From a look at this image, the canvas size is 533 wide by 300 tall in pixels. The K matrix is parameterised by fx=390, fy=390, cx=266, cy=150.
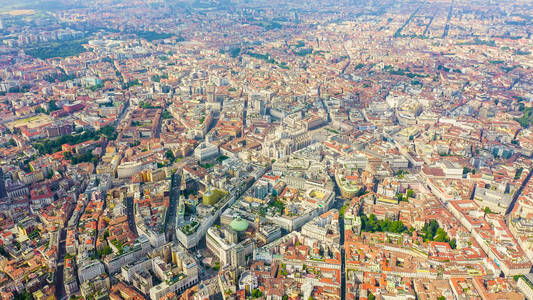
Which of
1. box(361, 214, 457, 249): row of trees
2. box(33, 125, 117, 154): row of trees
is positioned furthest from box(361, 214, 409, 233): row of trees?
box(33, 125, 117, 154): row of trees

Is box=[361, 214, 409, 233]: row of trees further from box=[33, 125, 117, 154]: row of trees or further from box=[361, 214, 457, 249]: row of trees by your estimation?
box=[33, 125, 117, 154]: row of trees

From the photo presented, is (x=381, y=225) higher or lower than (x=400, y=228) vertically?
lower

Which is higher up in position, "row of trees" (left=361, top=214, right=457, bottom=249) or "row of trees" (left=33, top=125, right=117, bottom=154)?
"row of trees" (left=361, top=214, right=457, bottom=249)

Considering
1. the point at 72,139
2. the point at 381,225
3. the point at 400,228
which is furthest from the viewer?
the point at 72,139

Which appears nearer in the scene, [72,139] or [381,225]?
[381,225]

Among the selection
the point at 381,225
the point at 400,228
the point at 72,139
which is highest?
the point at 400,228

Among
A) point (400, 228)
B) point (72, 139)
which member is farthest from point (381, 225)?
point (72, 139)

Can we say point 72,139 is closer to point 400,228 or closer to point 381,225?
point 381,225

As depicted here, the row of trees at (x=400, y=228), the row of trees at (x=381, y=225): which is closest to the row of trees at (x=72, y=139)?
the row of trees at (x=381, y=225)

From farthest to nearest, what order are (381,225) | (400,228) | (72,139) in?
(72,139) < (381,225) < (400,228)

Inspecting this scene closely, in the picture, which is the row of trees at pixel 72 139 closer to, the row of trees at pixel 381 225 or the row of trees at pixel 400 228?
the row of trees at pixel 381 225

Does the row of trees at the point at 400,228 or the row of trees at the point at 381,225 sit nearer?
the row of trees at the point at 400,228

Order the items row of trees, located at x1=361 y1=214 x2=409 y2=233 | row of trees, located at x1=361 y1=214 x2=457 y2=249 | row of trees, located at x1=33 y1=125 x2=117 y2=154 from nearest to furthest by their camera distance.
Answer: row of trees, located at x1=361 y1=214 x2=457 y2=249 → row of trees, located at x1=361 y1=214 x2=409 y2=233 → row of trees, located at x1=33 y1=125 x2=117 y2=154
